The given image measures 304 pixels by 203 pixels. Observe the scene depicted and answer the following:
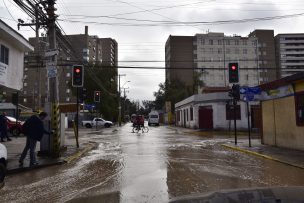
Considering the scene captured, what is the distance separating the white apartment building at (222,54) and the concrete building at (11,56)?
104670mm

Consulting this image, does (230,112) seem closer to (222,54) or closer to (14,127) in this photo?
(14,127)

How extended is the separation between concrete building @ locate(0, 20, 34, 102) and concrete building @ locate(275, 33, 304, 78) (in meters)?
130

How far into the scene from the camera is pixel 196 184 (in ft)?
30.0

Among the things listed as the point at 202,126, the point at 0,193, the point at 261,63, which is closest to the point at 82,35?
the point at 261,63

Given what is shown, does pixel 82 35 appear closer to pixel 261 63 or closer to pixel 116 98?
pixel 116 98

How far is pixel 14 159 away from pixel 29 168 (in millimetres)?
2225

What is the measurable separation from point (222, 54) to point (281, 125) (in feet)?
353

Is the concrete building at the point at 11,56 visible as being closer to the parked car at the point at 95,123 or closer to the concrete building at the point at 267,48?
the parked car at the point at 95,123

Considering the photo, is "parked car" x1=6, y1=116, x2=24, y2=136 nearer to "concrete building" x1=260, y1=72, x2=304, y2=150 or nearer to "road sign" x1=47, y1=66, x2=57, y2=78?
"road sign" x1=47, y1=66, x2=57, y2=78

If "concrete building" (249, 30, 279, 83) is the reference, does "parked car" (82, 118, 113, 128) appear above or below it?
below

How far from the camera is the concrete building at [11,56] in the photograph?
1615 cm

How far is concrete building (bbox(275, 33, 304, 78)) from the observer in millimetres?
139000

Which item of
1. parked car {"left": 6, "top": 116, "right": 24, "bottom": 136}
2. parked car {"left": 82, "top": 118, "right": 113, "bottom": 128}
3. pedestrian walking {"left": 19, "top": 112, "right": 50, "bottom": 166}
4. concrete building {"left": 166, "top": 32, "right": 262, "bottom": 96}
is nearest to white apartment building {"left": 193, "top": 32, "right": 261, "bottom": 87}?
concrete building {"left": 166, "top": 32, "right": 262, "bottom": 96}

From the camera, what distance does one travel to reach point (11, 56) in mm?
17719
